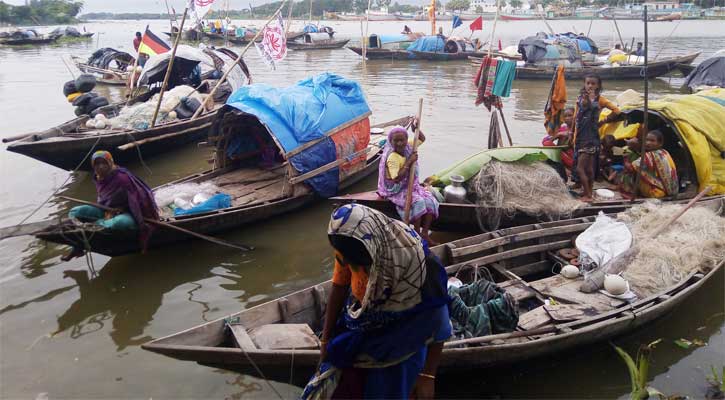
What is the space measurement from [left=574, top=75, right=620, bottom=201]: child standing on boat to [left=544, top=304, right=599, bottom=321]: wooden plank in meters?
2.51

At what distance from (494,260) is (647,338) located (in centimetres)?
149

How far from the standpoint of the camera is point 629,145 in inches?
245

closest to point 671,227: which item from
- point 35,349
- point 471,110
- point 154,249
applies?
point 154,249

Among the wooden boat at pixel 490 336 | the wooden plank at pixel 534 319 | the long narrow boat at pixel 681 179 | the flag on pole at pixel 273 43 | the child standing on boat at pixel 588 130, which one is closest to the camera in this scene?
the wooden boat at pixel 490 336

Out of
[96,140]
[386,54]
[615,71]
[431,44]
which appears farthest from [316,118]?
[386,54]

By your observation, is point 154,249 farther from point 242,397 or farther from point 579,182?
point 579,182

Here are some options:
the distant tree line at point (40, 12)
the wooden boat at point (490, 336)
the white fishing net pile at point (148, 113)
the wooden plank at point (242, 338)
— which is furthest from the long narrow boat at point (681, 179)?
the distant tree line at point (40, 12)

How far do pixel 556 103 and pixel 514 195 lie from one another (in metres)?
2.34

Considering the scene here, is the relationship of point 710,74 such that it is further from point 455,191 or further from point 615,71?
point 455,191

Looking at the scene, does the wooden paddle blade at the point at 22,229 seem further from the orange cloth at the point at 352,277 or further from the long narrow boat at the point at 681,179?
the orange cloth at the point at 352,277

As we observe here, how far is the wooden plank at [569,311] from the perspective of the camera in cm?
384

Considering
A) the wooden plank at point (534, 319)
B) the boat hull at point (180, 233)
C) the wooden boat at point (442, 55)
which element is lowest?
the wooden plank at point (534, 319)

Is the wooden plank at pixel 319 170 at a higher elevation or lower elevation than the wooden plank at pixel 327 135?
lower

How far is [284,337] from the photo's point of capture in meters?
3.28
